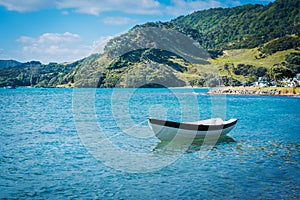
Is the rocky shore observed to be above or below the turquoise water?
above

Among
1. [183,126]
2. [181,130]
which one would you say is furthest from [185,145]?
[183,126]

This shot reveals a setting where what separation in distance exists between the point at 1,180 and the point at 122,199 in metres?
7.45

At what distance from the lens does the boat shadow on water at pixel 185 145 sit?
25578 mm

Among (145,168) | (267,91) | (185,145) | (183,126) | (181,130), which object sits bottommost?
(145,168)

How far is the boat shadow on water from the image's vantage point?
83.9ft

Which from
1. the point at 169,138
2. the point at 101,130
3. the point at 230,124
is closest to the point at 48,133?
the point at 101,130

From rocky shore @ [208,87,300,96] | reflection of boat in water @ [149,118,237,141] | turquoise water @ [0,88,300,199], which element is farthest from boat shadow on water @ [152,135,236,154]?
rocky shore @ [208,87,300,96]

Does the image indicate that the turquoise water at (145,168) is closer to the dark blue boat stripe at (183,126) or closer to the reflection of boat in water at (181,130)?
the reflection of boat in water at (181,130)

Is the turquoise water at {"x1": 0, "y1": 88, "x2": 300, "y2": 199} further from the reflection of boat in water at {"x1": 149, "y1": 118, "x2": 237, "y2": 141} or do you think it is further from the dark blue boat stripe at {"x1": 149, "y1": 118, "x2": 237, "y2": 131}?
the dark blue boat stripe at {"x1": 149, "y1": 118, "x2": 237, "y2": 131}

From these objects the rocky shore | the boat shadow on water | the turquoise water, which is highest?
the rocky shore

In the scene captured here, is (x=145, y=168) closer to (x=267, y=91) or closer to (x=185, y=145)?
(x=185, y=145)

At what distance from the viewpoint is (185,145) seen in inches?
1069

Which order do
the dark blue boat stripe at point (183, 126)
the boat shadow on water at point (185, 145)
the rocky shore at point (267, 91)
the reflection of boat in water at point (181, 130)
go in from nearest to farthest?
the boat shadow on water at point (185, 145) → the dark blue boat stripe at point (183, 126) → the reflection of boat in water at point (181, 130) → the rocky shore at point (267, 91)

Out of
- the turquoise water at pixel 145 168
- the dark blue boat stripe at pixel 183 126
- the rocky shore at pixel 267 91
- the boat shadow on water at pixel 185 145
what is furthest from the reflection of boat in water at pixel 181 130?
the rocky shore at pixel 267 91
